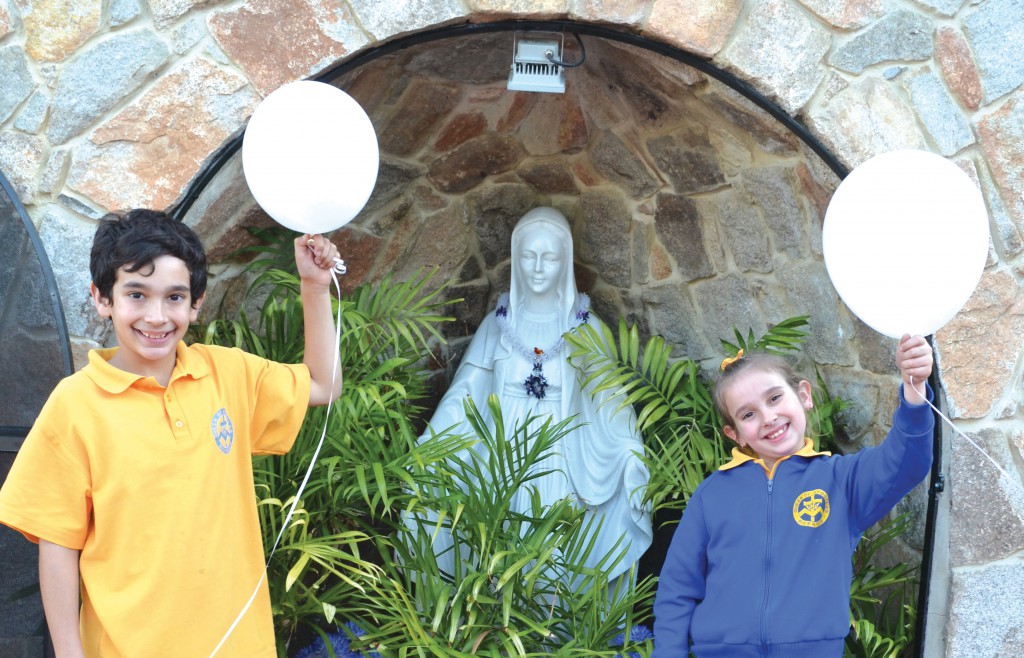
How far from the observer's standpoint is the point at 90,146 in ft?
9.07

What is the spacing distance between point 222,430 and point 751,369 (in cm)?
113

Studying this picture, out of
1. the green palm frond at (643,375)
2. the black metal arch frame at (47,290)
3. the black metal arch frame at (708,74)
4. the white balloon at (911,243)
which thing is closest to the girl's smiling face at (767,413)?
the white balloon at (911,243)

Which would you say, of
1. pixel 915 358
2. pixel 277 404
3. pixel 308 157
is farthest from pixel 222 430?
pixel 915 358

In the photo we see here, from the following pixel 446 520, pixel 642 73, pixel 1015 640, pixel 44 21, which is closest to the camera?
pixel 44 21

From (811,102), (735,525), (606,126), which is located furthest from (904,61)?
(735,525)

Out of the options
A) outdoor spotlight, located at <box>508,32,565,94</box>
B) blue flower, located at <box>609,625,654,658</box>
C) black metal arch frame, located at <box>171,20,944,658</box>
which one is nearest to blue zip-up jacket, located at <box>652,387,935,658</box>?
black metal arch frame, located at <box>171,20,944,658</box>

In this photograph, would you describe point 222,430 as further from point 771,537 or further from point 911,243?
point 911,243

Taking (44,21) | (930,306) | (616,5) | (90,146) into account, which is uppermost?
(616,5)

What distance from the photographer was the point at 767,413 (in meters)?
2.36

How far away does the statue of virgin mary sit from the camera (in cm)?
343

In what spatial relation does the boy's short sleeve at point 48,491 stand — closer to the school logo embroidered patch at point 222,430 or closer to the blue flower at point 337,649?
the school logo embroidered patch at point 222,430

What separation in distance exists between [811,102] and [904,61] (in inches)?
10.8

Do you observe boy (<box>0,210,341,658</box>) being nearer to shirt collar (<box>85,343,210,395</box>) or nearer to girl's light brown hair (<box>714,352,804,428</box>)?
shirt collar (<box>85,343,210,395</box>)

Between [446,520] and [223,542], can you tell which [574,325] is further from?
[223,542]
